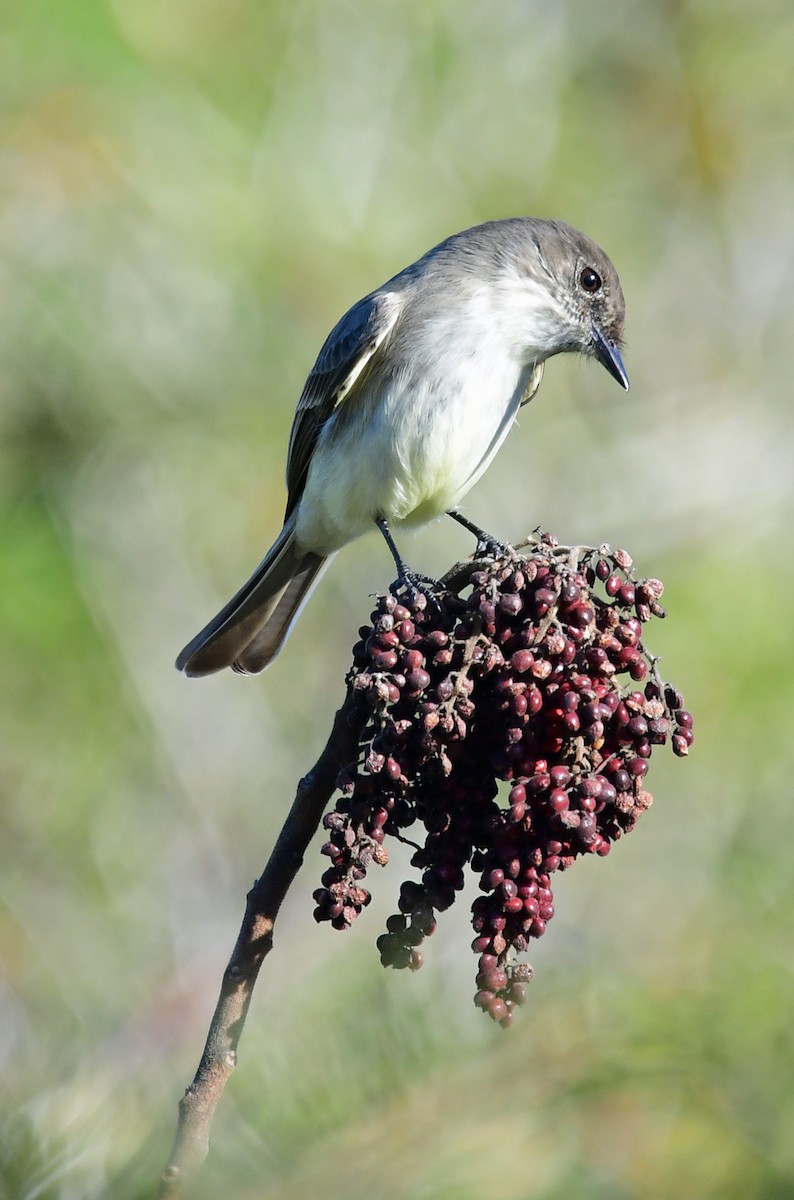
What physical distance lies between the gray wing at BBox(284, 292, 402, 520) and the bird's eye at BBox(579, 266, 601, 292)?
556mm

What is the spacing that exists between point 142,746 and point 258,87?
2.98 m

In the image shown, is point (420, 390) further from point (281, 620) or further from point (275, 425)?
point (275, 425)

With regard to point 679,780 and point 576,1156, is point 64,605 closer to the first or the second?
point 679,780

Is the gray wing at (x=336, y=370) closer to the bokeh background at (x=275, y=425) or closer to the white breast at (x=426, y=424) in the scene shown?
the white breast at (x=426, y=424)

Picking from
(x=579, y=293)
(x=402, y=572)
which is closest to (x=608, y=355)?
(x=579, y=293)

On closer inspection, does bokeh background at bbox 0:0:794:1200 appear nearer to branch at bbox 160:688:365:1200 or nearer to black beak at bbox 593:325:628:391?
branch at bbox 160:688:365:1200

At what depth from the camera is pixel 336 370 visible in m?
3.84

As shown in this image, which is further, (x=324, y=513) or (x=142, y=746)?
(x=142, y=746)

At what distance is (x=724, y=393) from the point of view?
20.6ft

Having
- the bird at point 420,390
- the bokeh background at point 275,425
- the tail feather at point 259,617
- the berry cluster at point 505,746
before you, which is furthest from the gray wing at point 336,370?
the berry cluster at point 505,746

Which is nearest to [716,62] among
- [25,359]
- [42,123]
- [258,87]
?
[258,87]

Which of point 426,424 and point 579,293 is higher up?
point 579,293

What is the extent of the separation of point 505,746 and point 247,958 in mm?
421

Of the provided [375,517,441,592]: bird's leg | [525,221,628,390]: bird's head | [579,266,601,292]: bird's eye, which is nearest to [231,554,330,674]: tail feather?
[375,517,441,592]: bird's leg
